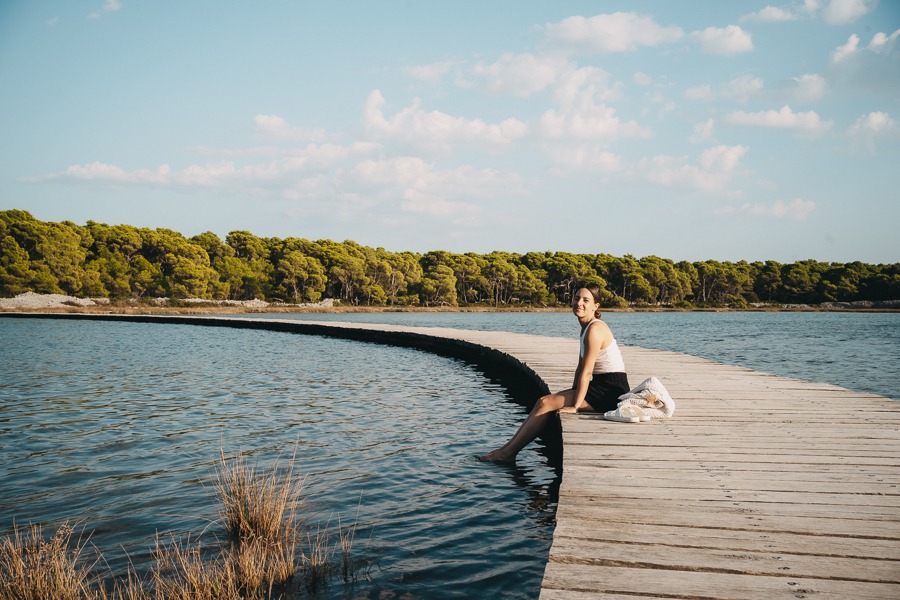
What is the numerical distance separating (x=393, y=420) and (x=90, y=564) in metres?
5.79

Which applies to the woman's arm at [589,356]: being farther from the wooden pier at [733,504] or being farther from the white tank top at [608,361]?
the wooden pier at [733,504]

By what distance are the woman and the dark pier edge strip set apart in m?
1.29

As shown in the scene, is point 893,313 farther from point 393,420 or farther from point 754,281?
point 393,420

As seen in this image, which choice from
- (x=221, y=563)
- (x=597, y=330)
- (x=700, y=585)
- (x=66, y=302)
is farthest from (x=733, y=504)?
(x=66, y=302)

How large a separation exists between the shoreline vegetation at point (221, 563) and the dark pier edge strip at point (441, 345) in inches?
166

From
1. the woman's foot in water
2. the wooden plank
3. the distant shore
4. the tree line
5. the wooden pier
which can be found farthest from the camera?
the tree line

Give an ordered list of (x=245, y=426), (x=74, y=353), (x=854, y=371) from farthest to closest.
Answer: (x=74, y=353)
(x=854, y=371)
(x=245, y=426)

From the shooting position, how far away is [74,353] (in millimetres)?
21750

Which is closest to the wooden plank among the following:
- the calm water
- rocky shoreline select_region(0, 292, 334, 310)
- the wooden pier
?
the wooden pier

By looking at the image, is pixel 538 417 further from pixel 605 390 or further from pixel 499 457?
pixel 605 390

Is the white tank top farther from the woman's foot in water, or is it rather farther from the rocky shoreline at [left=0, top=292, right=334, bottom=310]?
the rocky shoreline at [left=0, top=292, right=334, bottom=310]

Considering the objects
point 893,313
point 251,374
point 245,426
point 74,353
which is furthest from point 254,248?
point 893,313

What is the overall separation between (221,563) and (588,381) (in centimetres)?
401

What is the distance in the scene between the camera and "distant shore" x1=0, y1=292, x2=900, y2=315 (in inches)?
2344
